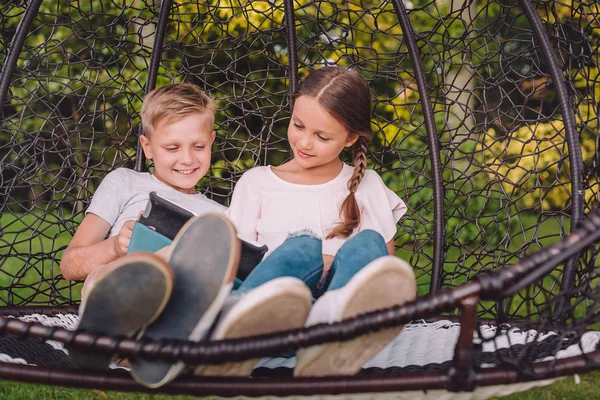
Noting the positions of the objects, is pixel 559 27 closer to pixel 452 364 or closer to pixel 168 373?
pixel 452 364

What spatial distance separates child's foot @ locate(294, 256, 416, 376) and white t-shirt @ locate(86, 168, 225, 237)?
0.78 metres

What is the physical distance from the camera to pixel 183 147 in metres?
1.96

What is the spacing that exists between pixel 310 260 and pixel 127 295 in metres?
0.48

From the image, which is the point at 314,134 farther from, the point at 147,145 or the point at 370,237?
the point at 147,145

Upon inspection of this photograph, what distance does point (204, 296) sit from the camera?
118 centimetres

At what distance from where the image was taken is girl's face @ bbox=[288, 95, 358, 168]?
1842 millimetres

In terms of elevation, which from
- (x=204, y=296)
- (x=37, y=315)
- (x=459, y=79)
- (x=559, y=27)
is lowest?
(x=204, y=296)

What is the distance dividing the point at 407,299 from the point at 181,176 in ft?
3.25

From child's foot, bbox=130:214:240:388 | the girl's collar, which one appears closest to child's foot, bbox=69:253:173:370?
child's foot, bbox=130:214:240:388

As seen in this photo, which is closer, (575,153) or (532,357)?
(532,357)

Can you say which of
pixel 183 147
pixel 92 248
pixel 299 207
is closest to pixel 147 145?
pixel 183 147

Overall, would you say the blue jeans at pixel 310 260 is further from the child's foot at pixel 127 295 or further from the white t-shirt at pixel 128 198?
the white t-shirt at pixel 128 198

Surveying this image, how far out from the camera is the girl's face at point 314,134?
184cm

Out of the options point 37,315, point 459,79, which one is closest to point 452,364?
point 37,315
